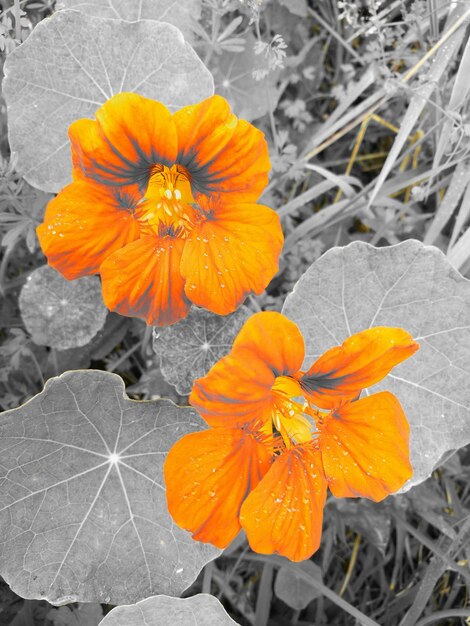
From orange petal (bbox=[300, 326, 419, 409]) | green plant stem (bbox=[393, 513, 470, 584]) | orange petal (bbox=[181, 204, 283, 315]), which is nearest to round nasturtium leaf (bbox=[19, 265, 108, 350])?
orange petal (bbox=[181, 204, 283, 315])

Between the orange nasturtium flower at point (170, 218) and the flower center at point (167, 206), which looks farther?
the flower center at point (167, 206)

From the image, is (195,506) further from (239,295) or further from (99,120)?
(99,120)

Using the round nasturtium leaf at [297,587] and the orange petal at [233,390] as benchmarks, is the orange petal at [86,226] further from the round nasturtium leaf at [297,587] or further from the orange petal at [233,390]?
the round nasturtium leaf at [297,587]

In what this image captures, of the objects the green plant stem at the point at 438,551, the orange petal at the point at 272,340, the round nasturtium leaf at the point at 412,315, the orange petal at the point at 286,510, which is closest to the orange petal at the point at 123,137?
the orange petal at the point at 272,340

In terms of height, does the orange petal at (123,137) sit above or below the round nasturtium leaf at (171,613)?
above

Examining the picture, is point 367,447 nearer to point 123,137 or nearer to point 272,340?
point 272,340

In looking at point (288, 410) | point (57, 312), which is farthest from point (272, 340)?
point (57, 312)
